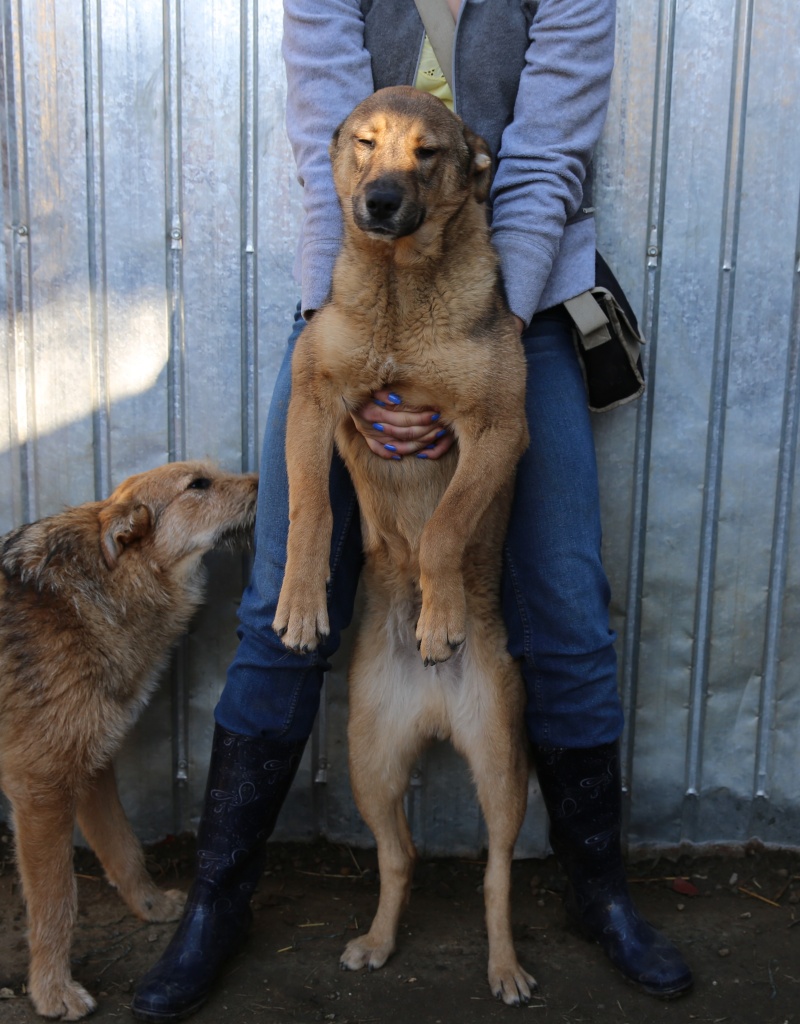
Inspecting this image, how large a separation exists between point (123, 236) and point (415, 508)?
1.53m

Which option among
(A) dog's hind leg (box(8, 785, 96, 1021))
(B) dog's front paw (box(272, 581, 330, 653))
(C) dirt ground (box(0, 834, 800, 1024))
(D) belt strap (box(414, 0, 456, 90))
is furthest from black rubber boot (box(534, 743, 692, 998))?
(D) belt strap (box(414, 0, 456, 90))

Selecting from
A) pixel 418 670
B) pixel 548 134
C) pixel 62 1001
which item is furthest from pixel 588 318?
pixel 62 1001

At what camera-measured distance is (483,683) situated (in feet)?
9.78

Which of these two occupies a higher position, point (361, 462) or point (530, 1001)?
point (361, 462)

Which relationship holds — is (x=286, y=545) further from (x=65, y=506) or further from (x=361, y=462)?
(x=65, y=506)

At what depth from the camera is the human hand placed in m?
2.74

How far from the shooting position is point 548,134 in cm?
281

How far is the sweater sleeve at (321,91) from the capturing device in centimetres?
288

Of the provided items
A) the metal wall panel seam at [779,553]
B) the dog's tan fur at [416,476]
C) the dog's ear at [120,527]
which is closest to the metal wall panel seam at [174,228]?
the dog's ear at [120,527]

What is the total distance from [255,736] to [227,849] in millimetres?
348

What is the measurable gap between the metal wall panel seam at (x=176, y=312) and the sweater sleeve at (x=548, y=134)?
1.25m

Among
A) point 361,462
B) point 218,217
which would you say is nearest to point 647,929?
point 361,462

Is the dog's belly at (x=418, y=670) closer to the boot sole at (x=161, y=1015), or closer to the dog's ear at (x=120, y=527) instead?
the dog's ear at (x=120, y=527)

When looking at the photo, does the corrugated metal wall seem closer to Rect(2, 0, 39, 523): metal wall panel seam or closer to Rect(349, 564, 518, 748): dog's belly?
Rect(2, 0, 39, 523): metal wall panel seam
